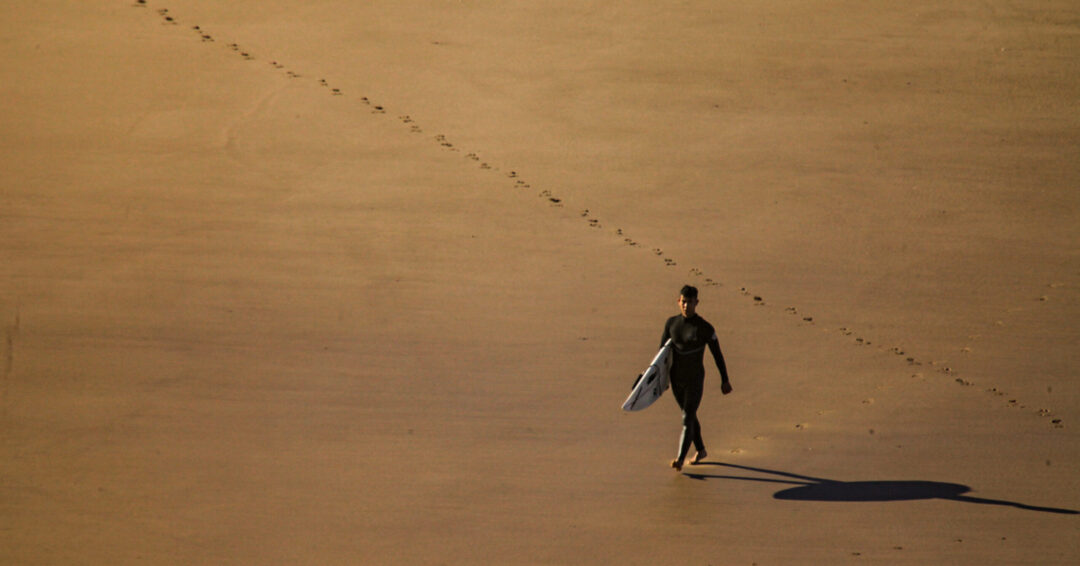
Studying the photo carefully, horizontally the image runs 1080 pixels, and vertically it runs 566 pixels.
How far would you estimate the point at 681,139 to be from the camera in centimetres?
1720

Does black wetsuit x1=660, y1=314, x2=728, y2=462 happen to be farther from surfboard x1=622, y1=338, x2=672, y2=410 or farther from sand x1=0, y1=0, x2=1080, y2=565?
sand x1=0, y1=0, x2=1080, y2=565

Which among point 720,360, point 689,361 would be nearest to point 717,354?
point 720,360

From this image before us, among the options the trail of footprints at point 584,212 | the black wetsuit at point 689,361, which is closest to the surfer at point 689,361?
the black wetsuit at point 689,361

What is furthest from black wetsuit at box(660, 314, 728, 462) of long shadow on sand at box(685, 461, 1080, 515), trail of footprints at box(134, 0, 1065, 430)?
trail of footprints at box(134, 0, 1065, 430)

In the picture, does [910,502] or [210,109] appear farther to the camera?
[210,109]

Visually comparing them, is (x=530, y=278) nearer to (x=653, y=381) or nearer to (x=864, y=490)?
(x=653, y=381)

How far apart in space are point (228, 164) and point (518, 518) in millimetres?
8372

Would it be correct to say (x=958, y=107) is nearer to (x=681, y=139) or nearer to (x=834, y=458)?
(x=681, y=139)

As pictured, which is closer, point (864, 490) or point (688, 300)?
point (688, 300)

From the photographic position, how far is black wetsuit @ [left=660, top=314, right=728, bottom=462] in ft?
30.8

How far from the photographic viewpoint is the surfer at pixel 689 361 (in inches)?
369

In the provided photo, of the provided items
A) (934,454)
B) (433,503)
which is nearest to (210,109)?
(433,503)

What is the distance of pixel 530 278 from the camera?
13633mm

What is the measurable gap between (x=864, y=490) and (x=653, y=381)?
5.63ft
